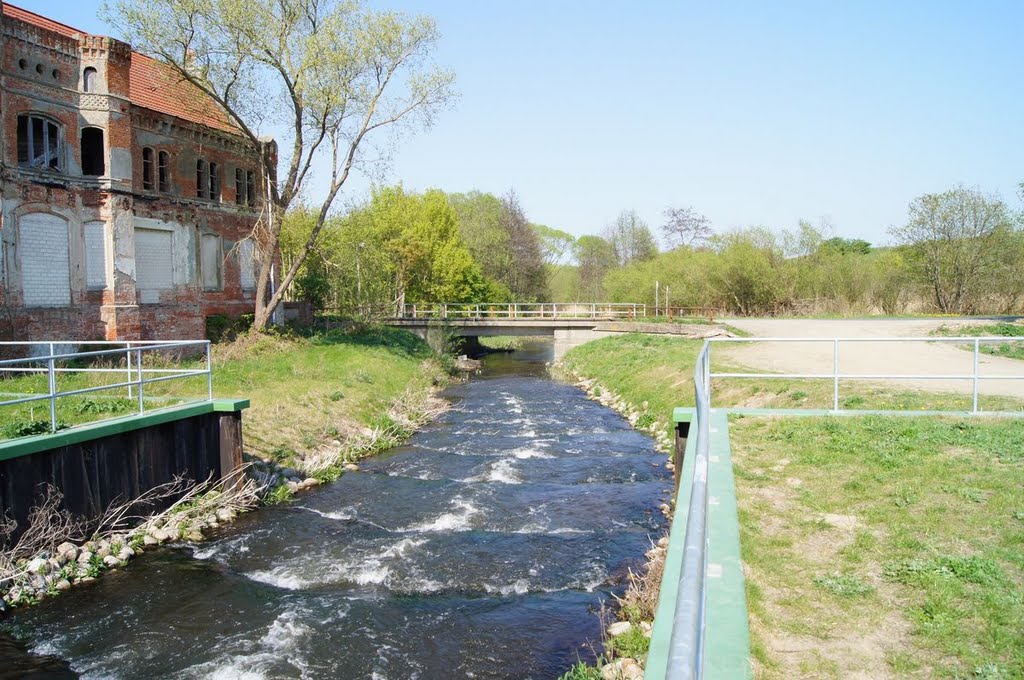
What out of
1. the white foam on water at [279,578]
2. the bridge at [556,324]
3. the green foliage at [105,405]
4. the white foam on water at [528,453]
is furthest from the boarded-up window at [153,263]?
the white foam on water at [279,578]

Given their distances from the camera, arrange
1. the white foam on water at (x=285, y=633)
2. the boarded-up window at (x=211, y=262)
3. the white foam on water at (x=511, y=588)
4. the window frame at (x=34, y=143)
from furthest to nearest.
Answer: the boarded-up window at (x=211, y=262) → the window frame at (x=34, y=143) → the white foam on water at (x=511, y=588) → the white foam on water at (x=285, y=633)

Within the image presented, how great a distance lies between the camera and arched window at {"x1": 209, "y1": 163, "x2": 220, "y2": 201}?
30922 mm

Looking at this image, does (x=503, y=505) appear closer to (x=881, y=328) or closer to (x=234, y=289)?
(x=234, y=289)

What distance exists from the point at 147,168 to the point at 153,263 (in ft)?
11.7

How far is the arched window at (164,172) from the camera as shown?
27.8 m

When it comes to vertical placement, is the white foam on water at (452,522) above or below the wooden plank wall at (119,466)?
below

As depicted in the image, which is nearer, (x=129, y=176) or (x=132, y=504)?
(x=132, y=504)

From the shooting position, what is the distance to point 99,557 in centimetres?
1140

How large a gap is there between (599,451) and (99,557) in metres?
11.6

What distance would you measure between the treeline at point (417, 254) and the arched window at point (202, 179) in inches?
A: 216

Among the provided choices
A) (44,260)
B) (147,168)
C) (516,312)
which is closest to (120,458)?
(44,260)

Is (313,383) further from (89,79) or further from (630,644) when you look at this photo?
(630,644)

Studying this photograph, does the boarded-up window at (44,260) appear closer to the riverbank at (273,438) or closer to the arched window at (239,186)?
the riverbank at (273,438)

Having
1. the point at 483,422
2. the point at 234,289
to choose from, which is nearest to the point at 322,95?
the point at 234,289
